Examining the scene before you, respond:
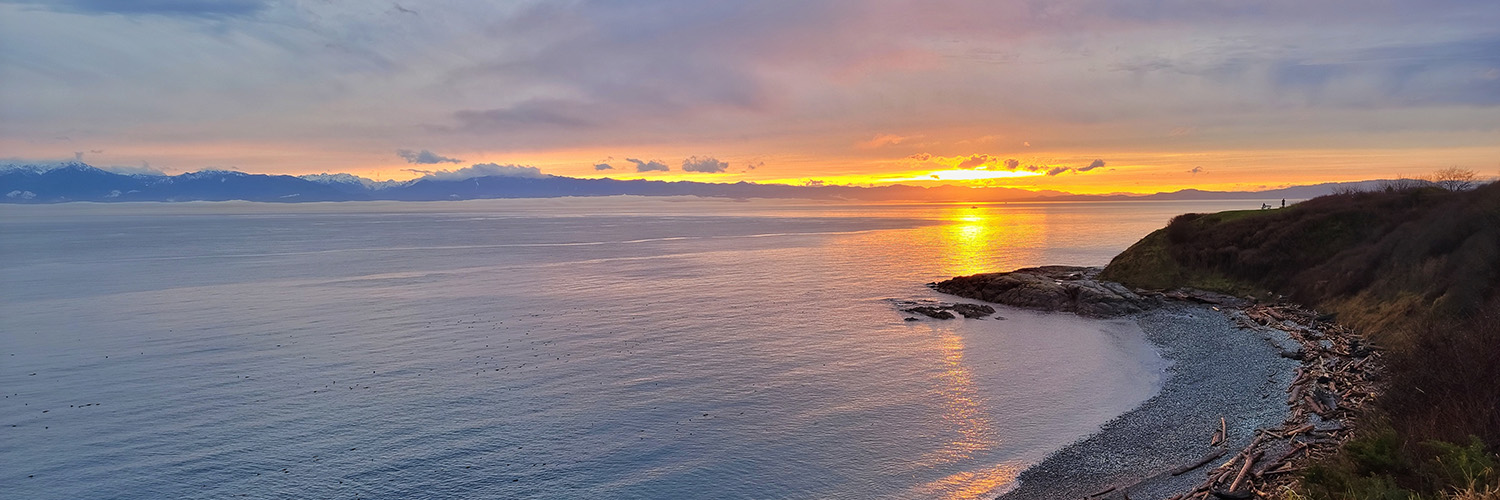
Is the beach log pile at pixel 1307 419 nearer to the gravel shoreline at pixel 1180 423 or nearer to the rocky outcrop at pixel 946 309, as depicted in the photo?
the gravel shoreline at pixel 1180 423

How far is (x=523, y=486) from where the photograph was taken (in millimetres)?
22500

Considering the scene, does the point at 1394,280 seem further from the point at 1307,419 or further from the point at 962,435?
the point at 962,435

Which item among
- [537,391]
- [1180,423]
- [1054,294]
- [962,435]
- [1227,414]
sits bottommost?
[537,391]

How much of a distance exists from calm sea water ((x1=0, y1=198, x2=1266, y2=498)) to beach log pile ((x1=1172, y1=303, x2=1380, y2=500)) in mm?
5438

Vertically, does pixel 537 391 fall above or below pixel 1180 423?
below

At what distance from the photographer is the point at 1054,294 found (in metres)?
58.7

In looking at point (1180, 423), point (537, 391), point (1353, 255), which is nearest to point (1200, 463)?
point (1180, 423)

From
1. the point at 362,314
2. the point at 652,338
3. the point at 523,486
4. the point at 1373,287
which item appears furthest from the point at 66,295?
the point at 1373,287

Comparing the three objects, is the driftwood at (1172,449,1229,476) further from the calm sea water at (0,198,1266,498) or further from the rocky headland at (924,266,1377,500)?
the calm sea water at (0,198,1266,498)

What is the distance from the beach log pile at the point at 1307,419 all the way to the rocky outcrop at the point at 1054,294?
1348cm

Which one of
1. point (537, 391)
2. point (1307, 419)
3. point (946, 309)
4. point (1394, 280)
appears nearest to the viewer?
point (1307, 419)

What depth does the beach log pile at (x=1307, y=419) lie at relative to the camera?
19.5 metres

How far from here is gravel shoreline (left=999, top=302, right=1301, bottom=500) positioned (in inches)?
862

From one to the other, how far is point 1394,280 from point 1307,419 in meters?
25.7
